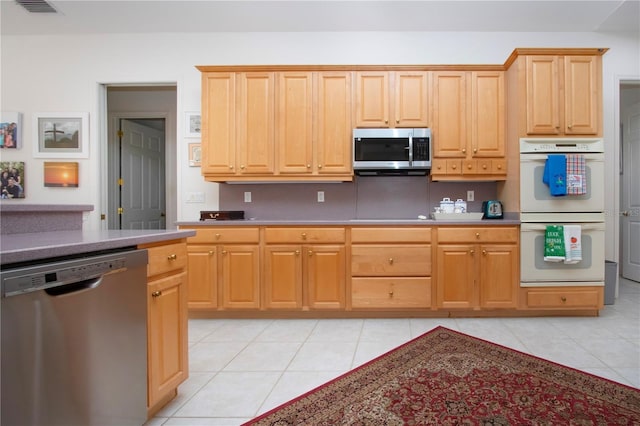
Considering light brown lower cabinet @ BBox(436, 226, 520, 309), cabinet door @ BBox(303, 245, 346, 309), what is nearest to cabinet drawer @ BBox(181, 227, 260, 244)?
cabinet door @ BBox(303, 245, 346, 309)

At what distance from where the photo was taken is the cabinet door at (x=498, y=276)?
276 centimetres

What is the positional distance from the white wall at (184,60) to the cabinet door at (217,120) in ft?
1.55

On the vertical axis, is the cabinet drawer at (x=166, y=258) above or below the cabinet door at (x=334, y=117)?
below

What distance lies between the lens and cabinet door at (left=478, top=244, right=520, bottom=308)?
2.76m

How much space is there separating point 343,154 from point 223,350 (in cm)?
200

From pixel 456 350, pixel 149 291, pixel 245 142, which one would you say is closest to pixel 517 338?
pixel 456 350

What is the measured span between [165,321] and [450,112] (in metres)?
2.95

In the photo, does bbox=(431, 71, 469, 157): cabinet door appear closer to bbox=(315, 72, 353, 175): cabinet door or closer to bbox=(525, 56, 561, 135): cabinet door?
bbox=(525, 56, 561, 135): cabinet door

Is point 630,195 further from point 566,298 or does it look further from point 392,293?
point 392,293

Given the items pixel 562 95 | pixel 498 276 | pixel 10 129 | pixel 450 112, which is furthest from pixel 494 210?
pixel 10 129

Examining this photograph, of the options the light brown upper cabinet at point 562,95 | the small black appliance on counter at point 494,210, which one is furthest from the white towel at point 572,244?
the light brown upper cabinet at point 562,95

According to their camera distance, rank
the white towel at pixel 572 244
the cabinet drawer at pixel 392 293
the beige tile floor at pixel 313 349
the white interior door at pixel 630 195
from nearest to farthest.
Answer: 1. the beige tile floor at pixel 313 349
2. the white towel at pixel 572 244
3. the cabinet drawer at pixel 392 293
4. the white interior door at pixel 630 195

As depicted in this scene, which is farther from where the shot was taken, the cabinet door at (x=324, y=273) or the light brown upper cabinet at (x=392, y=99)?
the light brown upper cabinet at (x=392, y=99)

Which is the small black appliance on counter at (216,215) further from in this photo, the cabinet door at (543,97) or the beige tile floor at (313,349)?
the cabinet door at (543,97)
